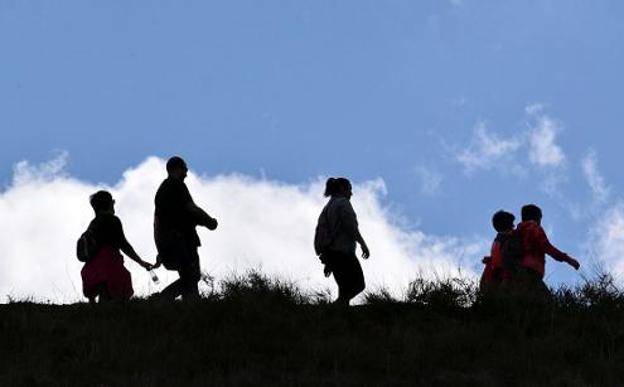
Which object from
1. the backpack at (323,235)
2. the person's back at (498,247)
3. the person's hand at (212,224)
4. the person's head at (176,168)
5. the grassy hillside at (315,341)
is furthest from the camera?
the backpack at (323,235)

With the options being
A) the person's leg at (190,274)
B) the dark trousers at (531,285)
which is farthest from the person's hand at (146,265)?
the dark trousers at (531,285)

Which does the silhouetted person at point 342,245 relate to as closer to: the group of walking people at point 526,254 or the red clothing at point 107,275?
the group of walking people at point 526,254

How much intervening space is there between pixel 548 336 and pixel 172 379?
335 cm

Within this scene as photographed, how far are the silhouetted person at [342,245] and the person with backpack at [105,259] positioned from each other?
6.31ft

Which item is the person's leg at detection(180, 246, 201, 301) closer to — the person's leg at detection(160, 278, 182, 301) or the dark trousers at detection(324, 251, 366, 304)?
the person's leg at detection(160, 278, 182, 301)

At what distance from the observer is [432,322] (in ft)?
38.0

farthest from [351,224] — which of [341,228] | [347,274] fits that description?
[347,274]

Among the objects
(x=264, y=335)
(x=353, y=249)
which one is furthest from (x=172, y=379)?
(x=353, y=249)

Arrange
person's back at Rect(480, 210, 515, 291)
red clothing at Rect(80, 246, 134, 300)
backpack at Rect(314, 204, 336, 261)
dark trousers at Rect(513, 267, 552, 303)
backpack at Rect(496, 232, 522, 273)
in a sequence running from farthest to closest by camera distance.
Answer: backpack at Rect(314, 204, 336, 261), person's back at Rect(480, 210, 515, 291), backpack at Rect(496, 232, 522, 273), red clothing at Rect(80, 246, 134, 300), dark trousers at Rect(513, 267, 552, 303)

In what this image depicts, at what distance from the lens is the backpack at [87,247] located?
12469 mm

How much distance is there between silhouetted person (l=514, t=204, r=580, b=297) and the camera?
12.8m

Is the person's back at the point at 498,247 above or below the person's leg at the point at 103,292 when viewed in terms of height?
above

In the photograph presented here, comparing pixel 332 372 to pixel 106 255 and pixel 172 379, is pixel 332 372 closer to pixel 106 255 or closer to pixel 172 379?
pixel 172 379

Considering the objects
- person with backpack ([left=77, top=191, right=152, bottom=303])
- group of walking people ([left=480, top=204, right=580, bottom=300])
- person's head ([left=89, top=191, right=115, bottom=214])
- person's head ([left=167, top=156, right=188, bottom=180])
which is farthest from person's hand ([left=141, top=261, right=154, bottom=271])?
group of walking people ([left=480, top=204, right=580, bottom=300])
